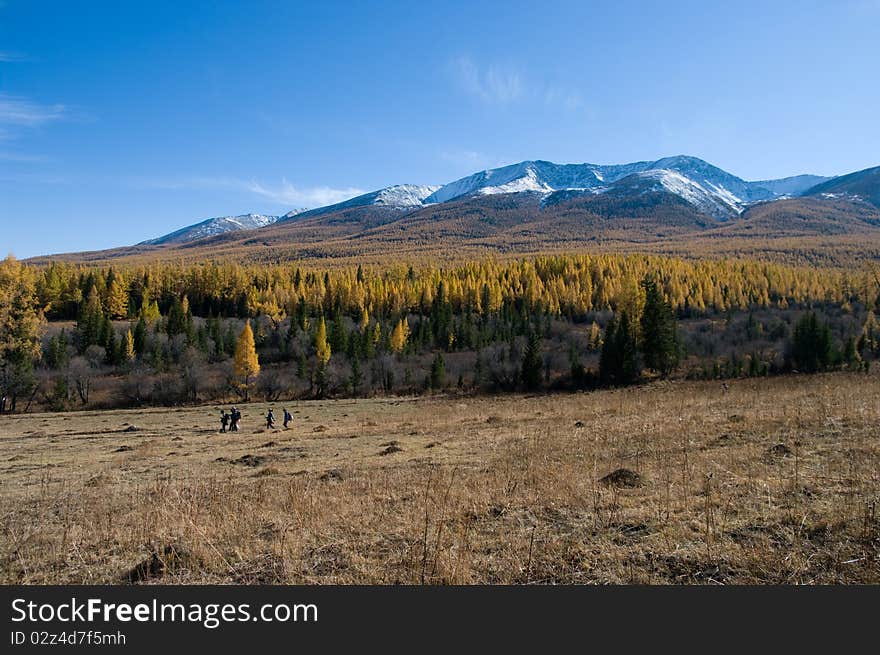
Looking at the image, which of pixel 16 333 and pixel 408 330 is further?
pixel 408 330

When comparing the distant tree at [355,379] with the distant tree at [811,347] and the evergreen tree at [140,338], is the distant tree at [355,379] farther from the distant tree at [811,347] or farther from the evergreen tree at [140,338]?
the distant tree at [811,347]

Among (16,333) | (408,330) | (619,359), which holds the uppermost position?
(16,333)

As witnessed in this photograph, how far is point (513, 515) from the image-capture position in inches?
308

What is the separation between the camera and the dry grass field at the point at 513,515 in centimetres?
570

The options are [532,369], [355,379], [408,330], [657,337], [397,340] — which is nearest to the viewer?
[657,337]

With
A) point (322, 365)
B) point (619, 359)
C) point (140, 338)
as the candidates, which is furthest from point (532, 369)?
point (140, 338)

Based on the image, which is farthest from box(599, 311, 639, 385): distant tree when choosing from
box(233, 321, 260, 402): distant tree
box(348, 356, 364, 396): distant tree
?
box(233, 321, 260, 402): distant tree

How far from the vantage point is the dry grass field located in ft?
18.7

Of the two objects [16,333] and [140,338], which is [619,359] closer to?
[16,333]

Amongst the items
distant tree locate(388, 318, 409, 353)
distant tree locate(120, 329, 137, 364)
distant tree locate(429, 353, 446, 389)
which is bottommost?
distant tree locate(429, 353, 446, 389)

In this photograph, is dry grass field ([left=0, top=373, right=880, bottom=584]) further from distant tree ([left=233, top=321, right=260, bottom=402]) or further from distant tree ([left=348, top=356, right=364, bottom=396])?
distant tree ([left=348, top=356, right=364, bottom=396])

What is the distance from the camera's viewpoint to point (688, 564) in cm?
557

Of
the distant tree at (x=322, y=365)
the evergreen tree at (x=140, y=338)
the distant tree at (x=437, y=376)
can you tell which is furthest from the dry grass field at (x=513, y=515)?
the evergreen tree at (x=140, y=338)

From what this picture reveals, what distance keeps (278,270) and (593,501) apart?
16268 cm
